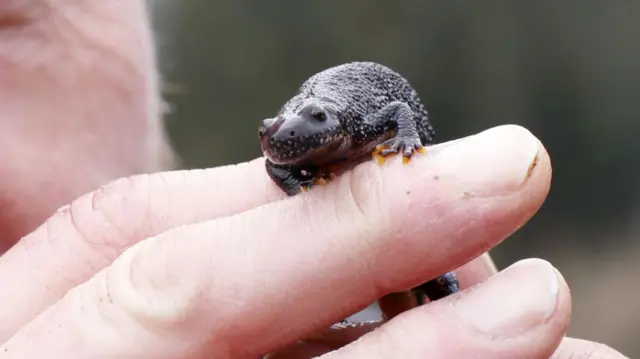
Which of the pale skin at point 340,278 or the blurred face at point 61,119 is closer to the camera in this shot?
the pale skin at point 340,278

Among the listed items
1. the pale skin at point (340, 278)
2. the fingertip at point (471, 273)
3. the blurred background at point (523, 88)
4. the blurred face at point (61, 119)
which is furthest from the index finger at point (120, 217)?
the blurred background at point (523, 88)

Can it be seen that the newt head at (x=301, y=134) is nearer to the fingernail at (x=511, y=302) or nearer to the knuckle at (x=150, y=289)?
the knuckle at (x=150, y=289)

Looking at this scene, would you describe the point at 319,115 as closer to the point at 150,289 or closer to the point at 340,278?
the point at 340,278

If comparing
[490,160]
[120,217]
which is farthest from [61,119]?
[490,160]

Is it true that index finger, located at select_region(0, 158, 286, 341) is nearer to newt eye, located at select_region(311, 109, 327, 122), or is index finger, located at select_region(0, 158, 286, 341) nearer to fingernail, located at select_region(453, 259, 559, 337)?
newt eye, located at select_region(311, 109, 327, 122)

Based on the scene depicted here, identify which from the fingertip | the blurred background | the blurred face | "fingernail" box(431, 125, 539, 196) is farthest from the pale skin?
the blurred background

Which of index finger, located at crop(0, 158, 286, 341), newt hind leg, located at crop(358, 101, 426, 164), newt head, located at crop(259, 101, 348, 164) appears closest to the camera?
newt head, located at crop(259, 101, 348, 164)

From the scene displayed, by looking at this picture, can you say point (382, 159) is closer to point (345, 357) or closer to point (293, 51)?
point (345, 357)
